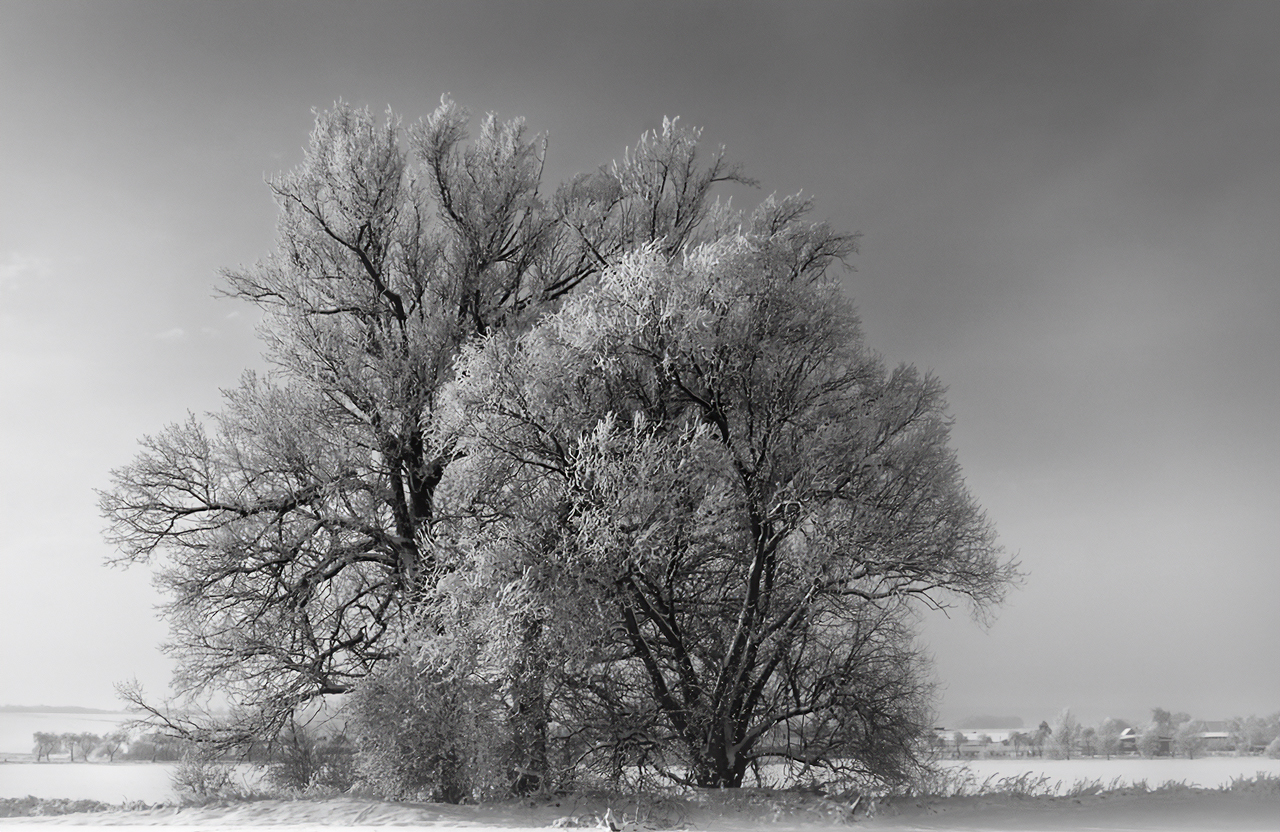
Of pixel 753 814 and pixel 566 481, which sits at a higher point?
pixel 566 481

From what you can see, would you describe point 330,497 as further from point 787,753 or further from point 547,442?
point 787,753

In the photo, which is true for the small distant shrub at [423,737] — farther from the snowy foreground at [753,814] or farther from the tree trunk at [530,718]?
the snowy foreground at [753,814]

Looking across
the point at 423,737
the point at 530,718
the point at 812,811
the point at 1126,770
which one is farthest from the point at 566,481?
the point at 1126,770

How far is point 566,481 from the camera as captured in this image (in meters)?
11.7

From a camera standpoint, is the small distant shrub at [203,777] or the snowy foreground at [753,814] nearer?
the snowy foreground at [753,814]

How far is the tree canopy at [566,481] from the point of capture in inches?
459

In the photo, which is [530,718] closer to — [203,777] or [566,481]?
[566,481]

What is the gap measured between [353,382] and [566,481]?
5.49 meters

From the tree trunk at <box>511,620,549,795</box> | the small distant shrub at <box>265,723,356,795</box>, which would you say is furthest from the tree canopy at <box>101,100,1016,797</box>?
the small distant shrub at <box>265,723,356,795</box>

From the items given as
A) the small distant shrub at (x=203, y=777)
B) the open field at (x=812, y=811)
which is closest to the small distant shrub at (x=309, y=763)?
the small distant shrub at (x=203, y=777)

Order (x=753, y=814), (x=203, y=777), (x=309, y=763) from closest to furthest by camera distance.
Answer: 1. (x=753, y=814)
2. (x=203, y=777)
3. (x=309, y=763)

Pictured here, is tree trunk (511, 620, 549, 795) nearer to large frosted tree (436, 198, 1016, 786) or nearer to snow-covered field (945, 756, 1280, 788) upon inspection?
large frosted tree (436, 198, 1016, 786)

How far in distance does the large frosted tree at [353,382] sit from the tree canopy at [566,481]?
0.18 ft

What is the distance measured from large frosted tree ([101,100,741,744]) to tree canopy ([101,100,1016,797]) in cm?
6
